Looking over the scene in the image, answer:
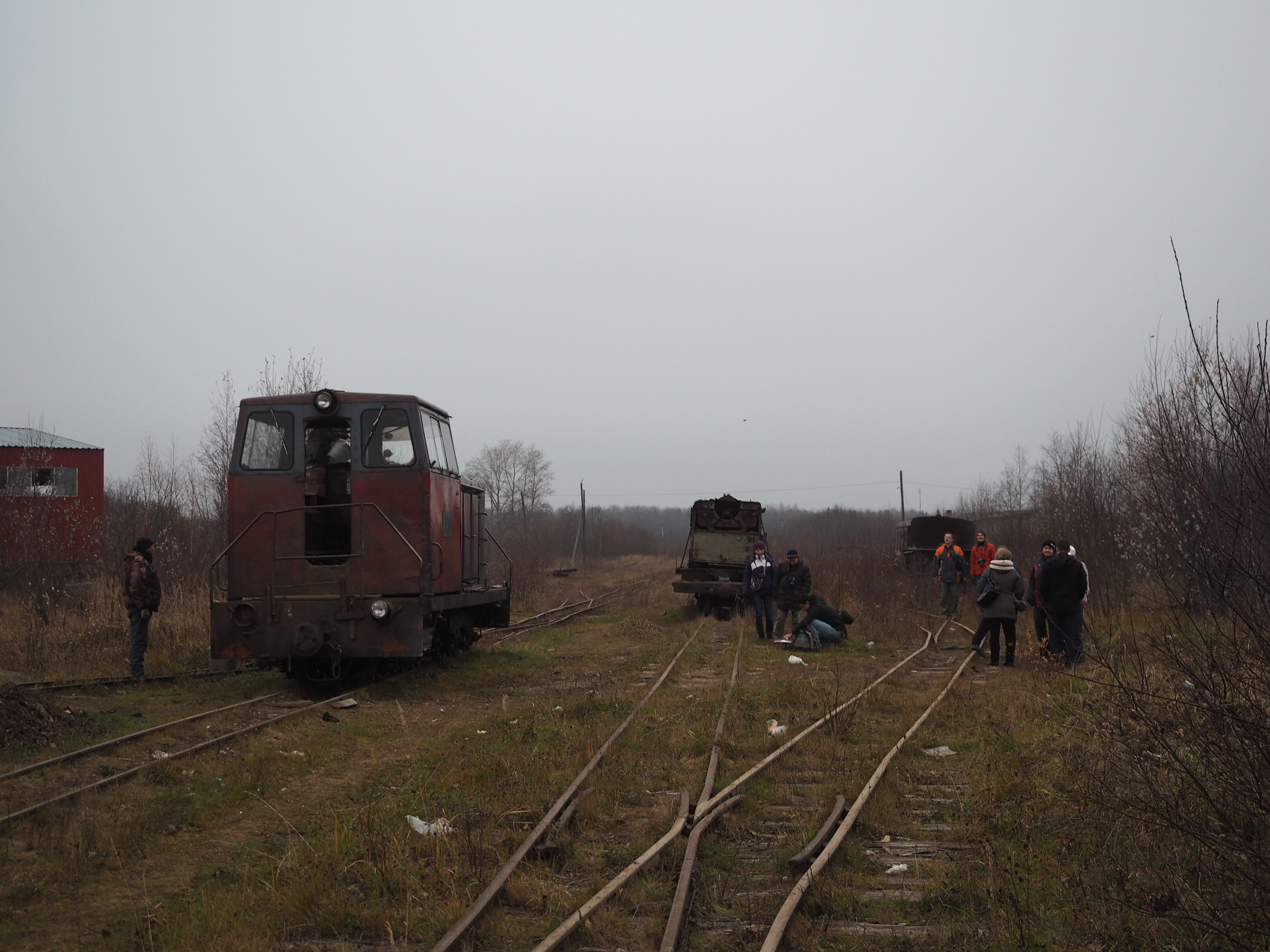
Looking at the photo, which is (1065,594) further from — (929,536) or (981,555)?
(929,536)

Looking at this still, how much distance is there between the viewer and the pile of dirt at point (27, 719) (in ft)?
27.0

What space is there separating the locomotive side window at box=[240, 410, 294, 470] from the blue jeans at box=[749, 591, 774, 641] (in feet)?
30.3

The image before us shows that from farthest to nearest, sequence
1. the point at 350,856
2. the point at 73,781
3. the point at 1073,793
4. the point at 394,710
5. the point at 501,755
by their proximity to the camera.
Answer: the point at 394,710
the point at 501,755
the point at 73,781
the point at 1073,793
the point at 350,856

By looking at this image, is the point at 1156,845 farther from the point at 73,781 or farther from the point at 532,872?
the point at 73,781

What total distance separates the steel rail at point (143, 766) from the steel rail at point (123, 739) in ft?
1.75

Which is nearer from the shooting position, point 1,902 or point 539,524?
point 1,902

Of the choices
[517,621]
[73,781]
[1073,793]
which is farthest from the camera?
[517,621]

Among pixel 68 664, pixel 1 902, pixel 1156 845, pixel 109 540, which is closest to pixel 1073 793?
pixel 1156 845

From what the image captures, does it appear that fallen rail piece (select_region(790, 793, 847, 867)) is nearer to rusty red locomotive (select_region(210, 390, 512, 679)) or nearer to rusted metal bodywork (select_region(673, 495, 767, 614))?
rusty red locomotive (select_region(210, 390, 512, 679))

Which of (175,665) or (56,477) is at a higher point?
(56,477)

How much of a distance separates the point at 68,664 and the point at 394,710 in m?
6.09

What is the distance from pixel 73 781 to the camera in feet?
23.2

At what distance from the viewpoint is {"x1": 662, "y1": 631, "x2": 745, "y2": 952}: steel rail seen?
4.15 meters

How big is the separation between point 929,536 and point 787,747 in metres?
26.3
